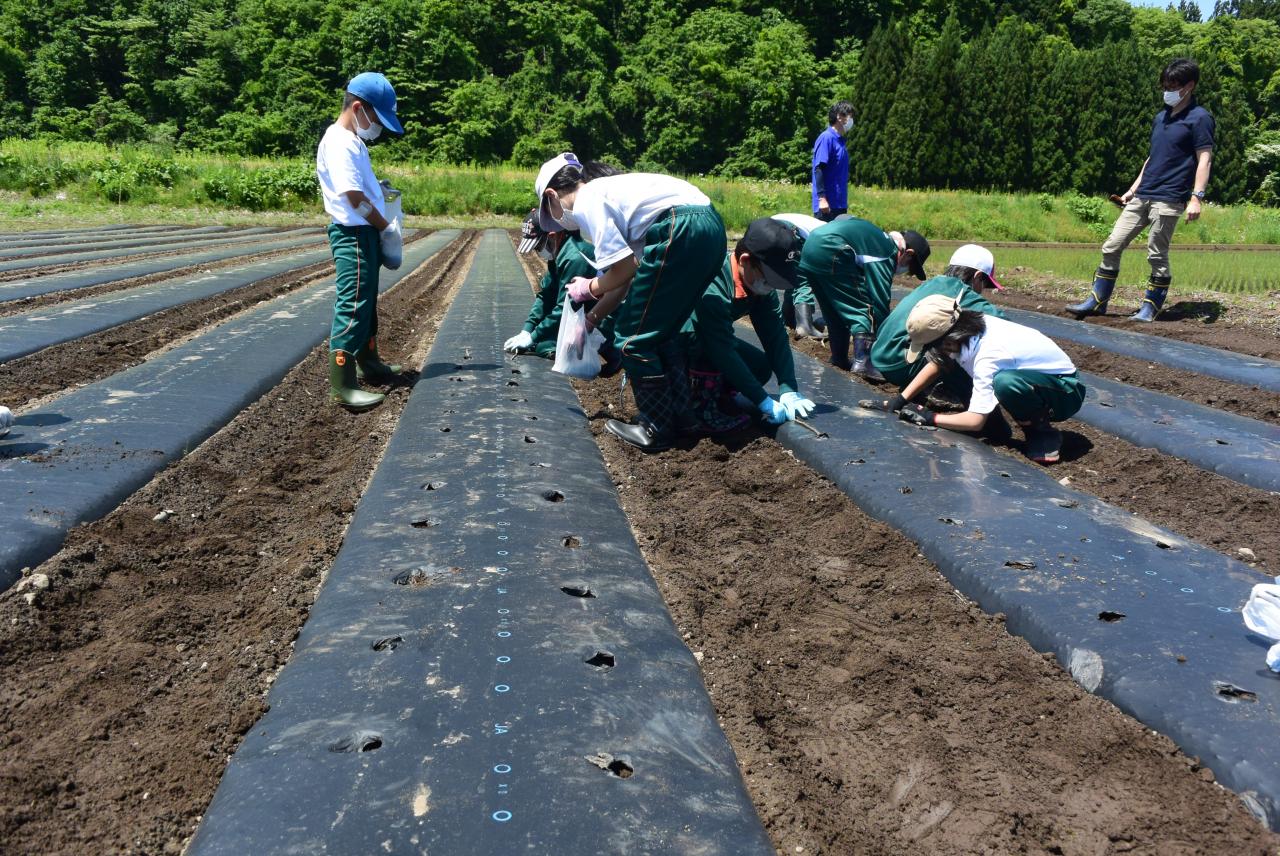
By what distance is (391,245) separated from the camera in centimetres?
399

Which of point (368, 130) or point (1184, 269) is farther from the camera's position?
point (1184, 269)

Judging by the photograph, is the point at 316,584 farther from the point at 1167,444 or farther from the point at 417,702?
the point at 1167,444

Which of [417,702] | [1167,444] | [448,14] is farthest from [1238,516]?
[448,14]

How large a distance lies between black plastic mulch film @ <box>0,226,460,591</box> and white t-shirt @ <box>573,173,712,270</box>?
5.32 feet

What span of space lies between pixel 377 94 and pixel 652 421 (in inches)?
70.1

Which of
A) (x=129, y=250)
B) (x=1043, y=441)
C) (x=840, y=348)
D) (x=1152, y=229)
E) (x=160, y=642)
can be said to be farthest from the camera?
(x=129, y=250)

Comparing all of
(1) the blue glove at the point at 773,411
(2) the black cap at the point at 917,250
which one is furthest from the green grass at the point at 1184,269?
(1) the blue glove at the point at 773,411

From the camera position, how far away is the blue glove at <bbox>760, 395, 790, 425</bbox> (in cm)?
373

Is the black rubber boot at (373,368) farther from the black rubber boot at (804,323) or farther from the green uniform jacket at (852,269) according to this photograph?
the black rubber boot at (804,323)

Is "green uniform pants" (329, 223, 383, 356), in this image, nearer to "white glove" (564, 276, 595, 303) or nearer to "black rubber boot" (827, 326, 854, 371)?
"white glove" (564, 276, 595, 303)

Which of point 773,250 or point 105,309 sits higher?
point 773,250

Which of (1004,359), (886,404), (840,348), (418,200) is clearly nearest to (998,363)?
(1004,359)

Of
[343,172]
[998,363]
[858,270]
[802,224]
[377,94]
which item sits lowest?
[998,363]

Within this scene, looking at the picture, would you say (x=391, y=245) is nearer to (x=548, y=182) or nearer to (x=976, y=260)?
(x=548, y=182)
